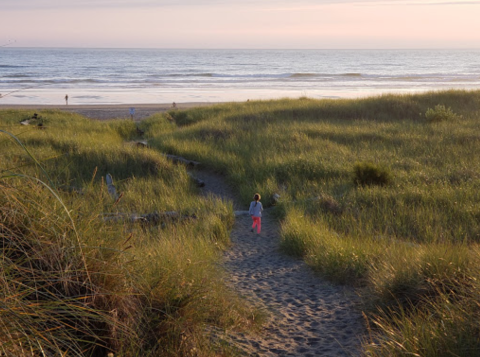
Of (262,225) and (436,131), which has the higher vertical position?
(436,131)

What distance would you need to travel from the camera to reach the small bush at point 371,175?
1042cm

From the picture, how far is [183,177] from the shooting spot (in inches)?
465

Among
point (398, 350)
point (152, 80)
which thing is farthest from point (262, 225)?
point (152, 80)

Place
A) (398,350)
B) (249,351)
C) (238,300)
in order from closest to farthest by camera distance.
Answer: (398,350) < (249,351) < (238,300)

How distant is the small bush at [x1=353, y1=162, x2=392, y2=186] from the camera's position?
10.4 meters

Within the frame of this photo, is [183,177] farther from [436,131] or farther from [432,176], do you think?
[436,131]

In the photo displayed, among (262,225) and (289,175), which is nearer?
(262,225)

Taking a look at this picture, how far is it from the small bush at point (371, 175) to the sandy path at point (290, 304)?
319 centimetres

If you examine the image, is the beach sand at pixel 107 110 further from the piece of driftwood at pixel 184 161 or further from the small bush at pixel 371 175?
the small bush at pixel 371 175

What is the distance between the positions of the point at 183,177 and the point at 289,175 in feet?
8.54

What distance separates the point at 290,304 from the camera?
17.6ft

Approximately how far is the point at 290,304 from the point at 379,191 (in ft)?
16.4

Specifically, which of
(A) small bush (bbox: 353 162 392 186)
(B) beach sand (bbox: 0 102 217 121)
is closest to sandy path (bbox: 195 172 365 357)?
(A) small bush (bbox: 353 162 392 186)

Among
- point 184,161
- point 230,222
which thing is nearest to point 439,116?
point 184,161
